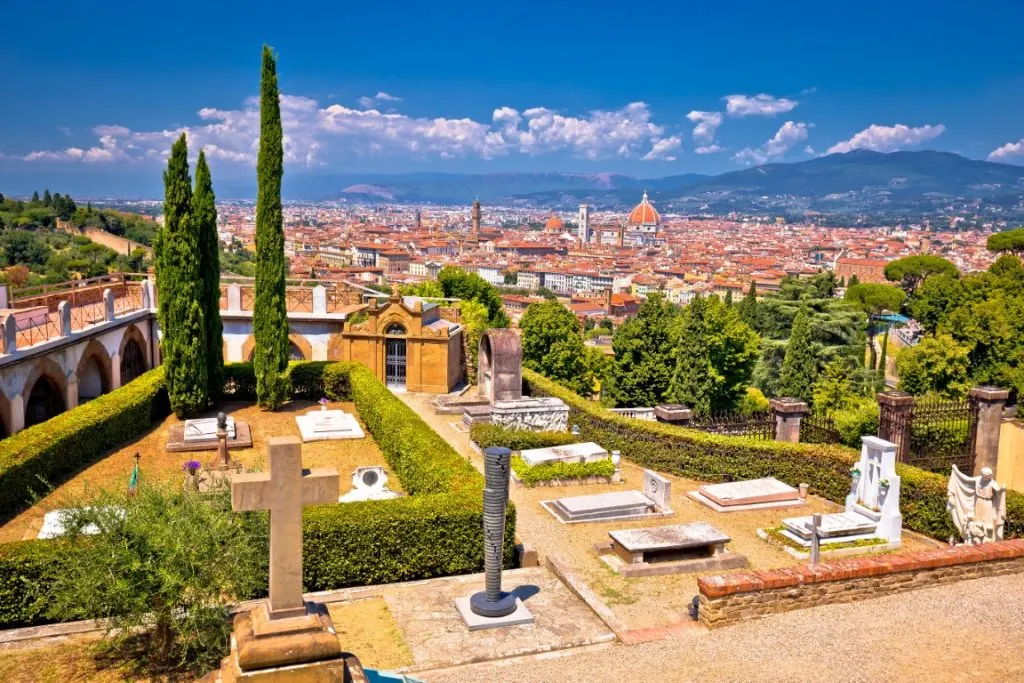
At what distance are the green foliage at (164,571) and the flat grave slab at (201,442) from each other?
10.1 m

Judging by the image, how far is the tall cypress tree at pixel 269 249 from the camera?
21.8m

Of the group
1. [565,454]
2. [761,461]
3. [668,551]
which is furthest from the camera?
[565,454]

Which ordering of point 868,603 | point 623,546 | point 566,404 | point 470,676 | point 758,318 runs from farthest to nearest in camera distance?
Result: point 758,318, point 566,404, point 623,546, point 868,603, point 470,676

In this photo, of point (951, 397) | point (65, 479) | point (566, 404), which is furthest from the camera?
point (951, 397)

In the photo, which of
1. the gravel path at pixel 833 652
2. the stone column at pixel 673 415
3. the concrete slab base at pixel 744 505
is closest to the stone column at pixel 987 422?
the concrete slab base at pixel 744 505

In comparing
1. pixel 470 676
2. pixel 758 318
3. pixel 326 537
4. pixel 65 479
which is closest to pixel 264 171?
pixel 65 479

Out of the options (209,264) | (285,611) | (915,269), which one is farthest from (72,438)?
(915,269)

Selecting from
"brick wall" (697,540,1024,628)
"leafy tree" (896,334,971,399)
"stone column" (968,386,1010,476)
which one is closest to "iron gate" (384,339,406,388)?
"stone column" (968,386,1010,476)

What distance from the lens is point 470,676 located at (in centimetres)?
870

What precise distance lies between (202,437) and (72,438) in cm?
300

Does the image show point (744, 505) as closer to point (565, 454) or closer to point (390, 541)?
point (565, 454)

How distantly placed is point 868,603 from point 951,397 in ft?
78.8

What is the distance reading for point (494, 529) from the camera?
10.4 meters

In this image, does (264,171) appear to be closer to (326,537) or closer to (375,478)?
(375,478)
